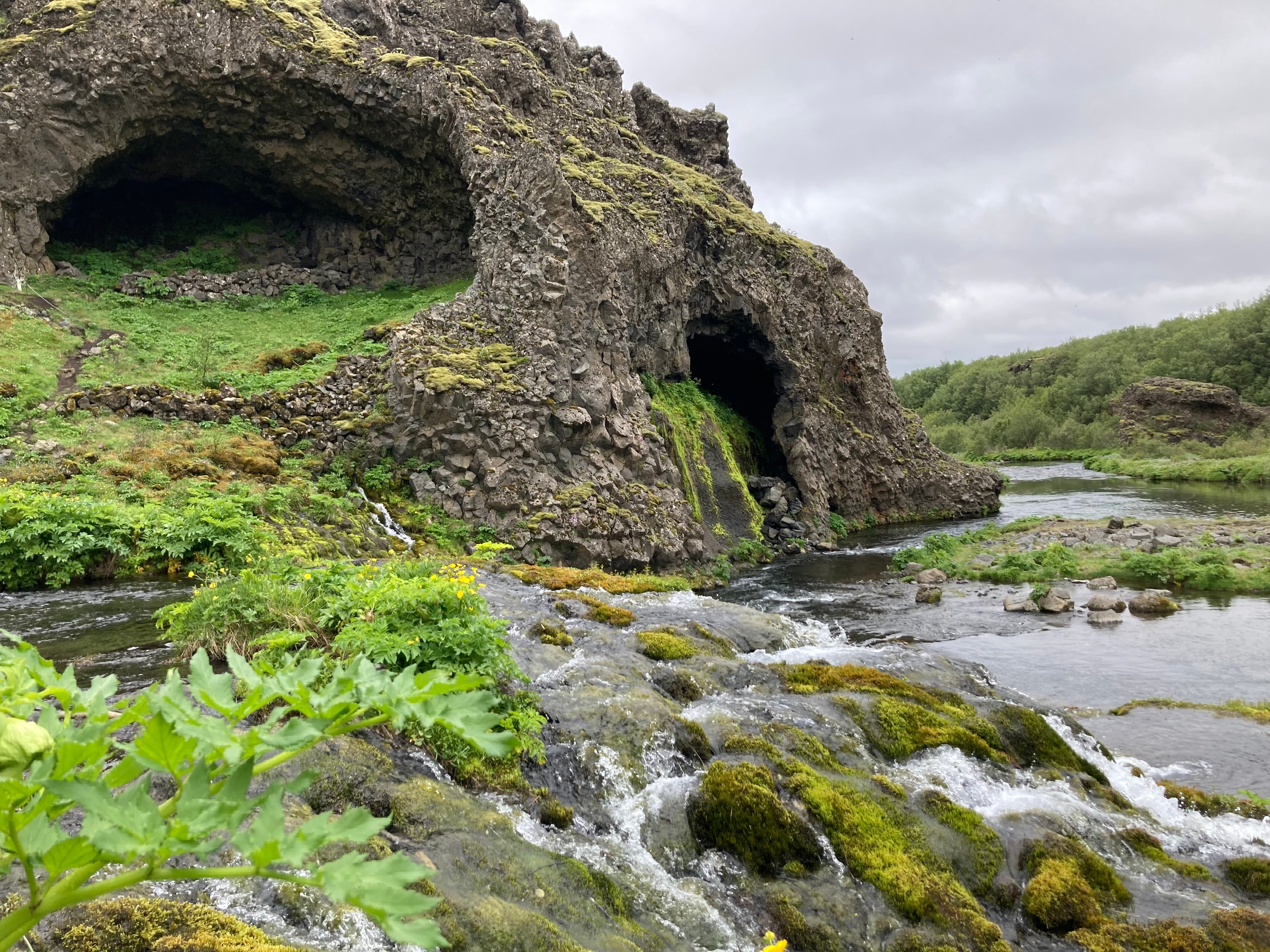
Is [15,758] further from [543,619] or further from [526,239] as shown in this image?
[526,239]

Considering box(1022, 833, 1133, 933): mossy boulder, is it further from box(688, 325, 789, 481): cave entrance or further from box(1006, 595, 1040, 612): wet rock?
box(688, 325, 789, 481): cave entrance

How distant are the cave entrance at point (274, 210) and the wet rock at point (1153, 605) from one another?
2336 centimetres

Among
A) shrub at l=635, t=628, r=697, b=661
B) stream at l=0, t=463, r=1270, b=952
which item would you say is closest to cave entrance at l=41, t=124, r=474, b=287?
stream at l=0, t=463, r=1270, b=952

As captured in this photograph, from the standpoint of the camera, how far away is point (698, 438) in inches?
1083

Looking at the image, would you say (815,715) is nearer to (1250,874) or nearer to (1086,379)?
(1250,874)

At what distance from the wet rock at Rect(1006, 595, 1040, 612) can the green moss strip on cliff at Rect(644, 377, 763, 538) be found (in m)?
9.81

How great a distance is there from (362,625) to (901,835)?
4.87m

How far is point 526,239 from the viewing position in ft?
72.4

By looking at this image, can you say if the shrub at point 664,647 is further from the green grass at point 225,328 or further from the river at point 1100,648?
the green grass at point 225,328

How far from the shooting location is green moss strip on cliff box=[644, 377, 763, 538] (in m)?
25.2

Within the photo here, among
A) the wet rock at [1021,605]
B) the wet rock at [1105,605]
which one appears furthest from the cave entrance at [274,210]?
the wet rock at [1105,605]

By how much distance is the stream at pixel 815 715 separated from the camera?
17.0 feet

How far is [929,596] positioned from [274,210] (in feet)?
93.8

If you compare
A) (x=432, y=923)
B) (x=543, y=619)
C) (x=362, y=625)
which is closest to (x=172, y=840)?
(x=432, y=923)
